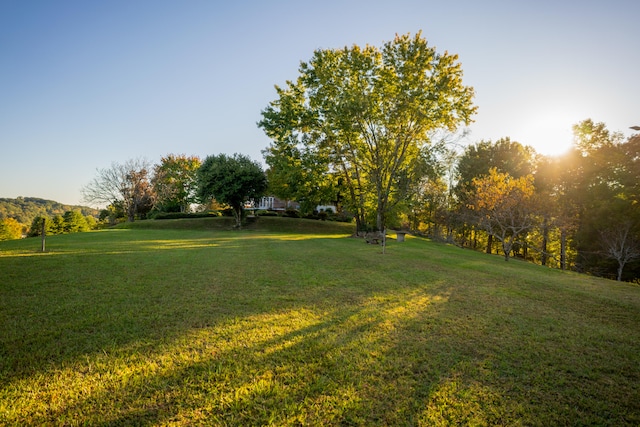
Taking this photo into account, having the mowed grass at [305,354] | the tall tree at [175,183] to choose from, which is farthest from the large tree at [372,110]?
the tall tree at [175,183]

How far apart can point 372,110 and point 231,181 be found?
18.8 m

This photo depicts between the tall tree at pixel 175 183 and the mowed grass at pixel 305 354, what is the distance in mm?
42139

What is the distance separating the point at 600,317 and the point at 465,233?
121 ft

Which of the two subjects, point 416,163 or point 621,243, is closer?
point 621,243

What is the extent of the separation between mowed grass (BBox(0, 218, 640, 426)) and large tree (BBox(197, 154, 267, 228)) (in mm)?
25536

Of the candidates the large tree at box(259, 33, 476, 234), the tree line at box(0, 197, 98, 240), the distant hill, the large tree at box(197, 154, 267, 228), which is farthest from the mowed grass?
the distant hill

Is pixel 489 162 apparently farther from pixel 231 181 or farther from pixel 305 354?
pixel 305 354

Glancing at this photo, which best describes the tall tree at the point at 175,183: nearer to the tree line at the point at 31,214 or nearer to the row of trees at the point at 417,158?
the tree line at the point at 31,214

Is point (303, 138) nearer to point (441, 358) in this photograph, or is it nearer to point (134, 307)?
point (134, 307)

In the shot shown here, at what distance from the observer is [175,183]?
51469 mm

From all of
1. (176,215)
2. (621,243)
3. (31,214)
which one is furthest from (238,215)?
(31,214)

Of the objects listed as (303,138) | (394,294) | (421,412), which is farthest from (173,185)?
(421,412)

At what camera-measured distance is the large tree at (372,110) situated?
20.8m

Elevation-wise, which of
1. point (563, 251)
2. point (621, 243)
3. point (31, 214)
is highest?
point (621, 243)
